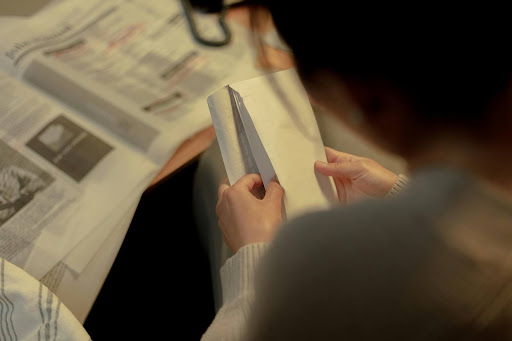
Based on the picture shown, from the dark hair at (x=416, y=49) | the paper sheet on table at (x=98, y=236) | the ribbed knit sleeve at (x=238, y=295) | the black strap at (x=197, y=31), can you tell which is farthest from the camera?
the black strap at (x=197, y=31)

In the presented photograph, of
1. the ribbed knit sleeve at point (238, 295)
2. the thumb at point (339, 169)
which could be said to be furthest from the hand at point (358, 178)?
the ribbed knit sleeve at point (238, 295)

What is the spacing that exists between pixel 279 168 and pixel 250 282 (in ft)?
0.44

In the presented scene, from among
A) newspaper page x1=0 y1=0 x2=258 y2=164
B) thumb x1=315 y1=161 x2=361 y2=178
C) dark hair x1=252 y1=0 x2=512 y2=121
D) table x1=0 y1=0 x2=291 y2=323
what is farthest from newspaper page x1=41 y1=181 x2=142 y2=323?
dark hair x1=252 y1=0 x2=512 y2=121

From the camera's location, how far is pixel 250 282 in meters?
0.40

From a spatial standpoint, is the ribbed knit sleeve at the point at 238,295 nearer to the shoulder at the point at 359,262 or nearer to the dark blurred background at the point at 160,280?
the shoulder at the point at 359,262

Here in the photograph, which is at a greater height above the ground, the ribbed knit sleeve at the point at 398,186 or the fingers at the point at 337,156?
the fingers at the point at 337,156

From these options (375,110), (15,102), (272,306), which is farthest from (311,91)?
(15,102)

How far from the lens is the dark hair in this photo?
0.71 ft

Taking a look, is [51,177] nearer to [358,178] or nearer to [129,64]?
[129,64]

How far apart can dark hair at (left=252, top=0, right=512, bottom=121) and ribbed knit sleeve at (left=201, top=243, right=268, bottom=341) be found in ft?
0.69

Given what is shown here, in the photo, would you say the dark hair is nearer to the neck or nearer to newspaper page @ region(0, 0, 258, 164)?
the neck

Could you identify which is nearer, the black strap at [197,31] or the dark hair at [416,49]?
the dark hair at [416,49]

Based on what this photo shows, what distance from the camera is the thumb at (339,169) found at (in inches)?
19.6

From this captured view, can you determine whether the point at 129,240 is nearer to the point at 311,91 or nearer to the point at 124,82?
the point at 124,82
